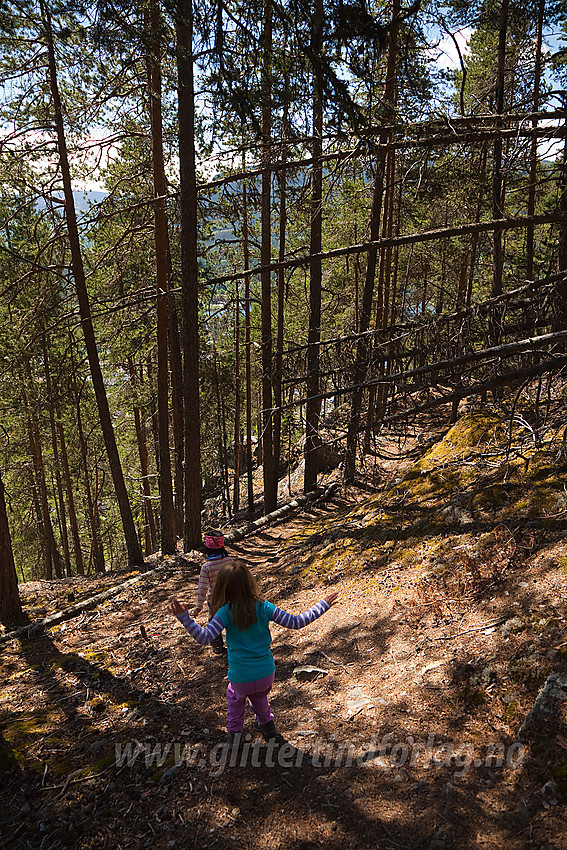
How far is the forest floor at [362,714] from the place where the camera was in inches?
115

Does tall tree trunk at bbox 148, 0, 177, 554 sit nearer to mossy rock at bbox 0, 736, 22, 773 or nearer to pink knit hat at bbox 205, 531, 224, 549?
pink knit hat at bbox 205, 531, 224, 549

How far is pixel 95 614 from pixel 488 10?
1705 centimetres

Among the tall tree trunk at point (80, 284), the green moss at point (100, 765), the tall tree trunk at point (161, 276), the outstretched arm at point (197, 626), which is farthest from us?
the tall tree trunk at point (161, 276)

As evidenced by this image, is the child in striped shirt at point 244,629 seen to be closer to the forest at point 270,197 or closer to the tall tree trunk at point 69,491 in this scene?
the forest at point 270,197

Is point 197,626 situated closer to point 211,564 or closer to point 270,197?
point 211,564

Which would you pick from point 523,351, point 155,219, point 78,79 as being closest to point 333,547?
point 523,351

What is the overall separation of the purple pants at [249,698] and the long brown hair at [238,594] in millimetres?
439

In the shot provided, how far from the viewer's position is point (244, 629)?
353cm

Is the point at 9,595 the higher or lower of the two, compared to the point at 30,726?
lower

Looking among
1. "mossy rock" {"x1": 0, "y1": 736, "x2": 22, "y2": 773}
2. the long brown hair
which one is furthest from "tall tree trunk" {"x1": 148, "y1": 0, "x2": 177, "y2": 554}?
the long brown hair

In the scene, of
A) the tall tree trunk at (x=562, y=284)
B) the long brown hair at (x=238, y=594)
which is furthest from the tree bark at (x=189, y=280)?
the long brown hair at (x=238, y=594)

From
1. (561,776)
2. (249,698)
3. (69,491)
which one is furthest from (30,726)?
(69,491)

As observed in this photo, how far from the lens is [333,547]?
312 inches

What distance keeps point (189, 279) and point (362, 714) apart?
7.58m
